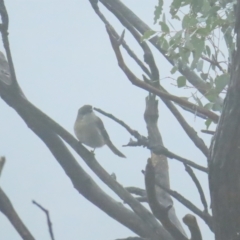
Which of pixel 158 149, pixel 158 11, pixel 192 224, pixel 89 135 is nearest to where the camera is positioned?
pixel 192 224

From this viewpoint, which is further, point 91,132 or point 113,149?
point 91,132

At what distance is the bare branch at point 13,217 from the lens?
2.22 feet

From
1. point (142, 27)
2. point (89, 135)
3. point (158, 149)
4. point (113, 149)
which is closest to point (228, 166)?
point (158, 149)

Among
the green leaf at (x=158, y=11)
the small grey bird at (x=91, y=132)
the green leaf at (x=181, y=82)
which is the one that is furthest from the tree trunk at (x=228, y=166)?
the small grey bird at (x=91, y=132)

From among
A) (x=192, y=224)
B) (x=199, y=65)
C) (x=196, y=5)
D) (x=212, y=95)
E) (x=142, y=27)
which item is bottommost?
(x=192, y=224)

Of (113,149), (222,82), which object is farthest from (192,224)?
(113,149)

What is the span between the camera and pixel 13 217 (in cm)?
68

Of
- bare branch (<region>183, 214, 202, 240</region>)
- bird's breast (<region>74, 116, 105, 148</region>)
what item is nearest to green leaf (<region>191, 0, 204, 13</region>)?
bare branch (<region>183, 214, 202, 240</region>)

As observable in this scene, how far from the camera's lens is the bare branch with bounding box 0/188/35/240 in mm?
676

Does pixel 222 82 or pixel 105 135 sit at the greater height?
pixel 105 135

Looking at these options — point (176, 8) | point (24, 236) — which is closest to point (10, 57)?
point (176, 8)

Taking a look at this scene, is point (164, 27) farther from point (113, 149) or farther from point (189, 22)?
point (113, 149)

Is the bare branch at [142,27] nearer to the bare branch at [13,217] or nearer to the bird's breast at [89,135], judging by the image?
the bare branch at [13,217]

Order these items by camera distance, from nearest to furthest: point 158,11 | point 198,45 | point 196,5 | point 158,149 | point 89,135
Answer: point 158,149 → point 198,45 → point 196,5 → point 158,11 → point 89,135
